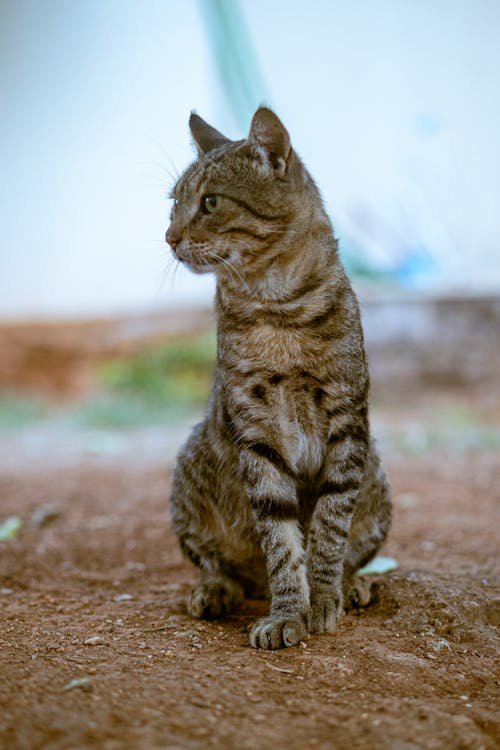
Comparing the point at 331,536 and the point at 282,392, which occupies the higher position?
the point at 282,392

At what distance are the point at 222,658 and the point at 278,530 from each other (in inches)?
20.4

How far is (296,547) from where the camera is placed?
9.04ft

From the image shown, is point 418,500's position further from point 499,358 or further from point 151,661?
point 499,358

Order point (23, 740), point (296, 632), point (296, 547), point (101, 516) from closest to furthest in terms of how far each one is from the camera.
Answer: point (23, 740) < point (296, 632) < point (296, 547) < point (101, 516)

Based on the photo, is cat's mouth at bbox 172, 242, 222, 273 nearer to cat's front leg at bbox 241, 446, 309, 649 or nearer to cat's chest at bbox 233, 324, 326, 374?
cat's chest at bbox 233, 324, 326, 374

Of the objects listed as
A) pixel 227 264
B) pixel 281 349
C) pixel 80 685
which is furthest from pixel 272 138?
pixel 80 685

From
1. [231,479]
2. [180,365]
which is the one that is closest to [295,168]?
[231,479]

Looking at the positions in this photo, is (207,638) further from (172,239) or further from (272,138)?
(272,138)

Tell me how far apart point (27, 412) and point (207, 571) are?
6.10 m

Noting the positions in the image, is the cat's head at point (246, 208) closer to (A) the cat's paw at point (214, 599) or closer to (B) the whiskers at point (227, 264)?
(B) the whiskers at point (227, 264)

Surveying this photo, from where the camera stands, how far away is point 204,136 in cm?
316

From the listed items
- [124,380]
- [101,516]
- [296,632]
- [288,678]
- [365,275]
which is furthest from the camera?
[124,380]

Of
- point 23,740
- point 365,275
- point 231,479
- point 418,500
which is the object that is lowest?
point 418,500

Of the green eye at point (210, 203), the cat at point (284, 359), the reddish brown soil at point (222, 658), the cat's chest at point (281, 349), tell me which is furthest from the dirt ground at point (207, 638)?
the green eye at point (210, 203)
